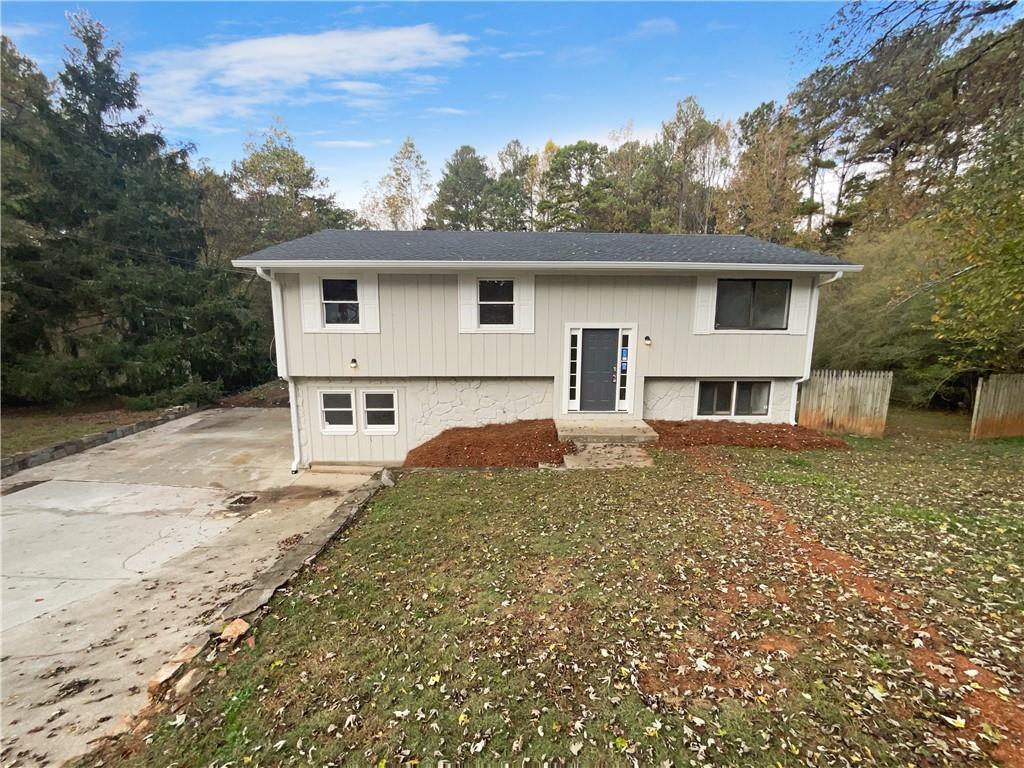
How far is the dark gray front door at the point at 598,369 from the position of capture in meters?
8.81

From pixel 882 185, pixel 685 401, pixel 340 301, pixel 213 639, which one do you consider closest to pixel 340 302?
pixel 340 301

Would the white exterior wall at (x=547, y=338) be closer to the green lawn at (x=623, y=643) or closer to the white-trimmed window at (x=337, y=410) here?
the white-trimmed window at (x=337, y=410)

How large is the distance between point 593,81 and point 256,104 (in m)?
16.2

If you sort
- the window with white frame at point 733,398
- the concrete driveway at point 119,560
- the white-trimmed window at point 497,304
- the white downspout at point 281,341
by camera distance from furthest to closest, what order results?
1. the window with white frame at point 733,398
2. the white-trimmed window at point 497,304
3. the white downspout at point 281,341
4. the concrete driveway at point 119,560

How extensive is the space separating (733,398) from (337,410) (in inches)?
335

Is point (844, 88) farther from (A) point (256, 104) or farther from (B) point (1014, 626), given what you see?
(A) point (256, 104)

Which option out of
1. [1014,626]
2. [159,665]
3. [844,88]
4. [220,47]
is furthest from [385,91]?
[1014,626]

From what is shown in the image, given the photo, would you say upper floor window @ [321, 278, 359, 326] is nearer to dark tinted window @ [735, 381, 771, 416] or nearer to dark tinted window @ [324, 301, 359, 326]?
dark tinted window @ [324, 301, 359, 326]

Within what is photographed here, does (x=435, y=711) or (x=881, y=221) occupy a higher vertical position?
(x=881, y=221)

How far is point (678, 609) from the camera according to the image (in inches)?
129

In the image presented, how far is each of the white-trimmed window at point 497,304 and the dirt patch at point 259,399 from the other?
9.85 m

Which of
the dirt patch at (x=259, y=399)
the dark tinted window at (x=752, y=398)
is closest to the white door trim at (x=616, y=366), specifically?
the dark tinted window at (x=752, y=398)

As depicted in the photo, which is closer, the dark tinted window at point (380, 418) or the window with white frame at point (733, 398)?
the dark tinted window at point (380, 418)

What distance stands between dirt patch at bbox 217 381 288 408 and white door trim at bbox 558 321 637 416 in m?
10.9
